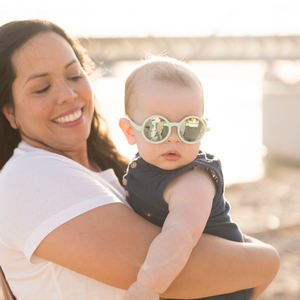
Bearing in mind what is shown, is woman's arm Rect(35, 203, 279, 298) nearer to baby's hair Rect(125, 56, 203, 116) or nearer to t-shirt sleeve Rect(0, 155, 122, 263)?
t-shirt sleeve Rect(0, 155, 122, 263)

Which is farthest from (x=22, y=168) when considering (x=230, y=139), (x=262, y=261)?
(x=230, y=139)

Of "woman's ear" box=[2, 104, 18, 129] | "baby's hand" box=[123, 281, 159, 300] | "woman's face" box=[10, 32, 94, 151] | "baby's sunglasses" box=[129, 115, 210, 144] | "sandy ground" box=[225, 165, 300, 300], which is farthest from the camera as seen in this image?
"sandy ground" box=[225, 165, 300, 300]

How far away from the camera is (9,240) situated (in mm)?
1449

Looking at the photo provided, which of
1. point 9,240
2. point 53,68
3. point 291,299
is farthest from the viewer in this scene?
point 291,299

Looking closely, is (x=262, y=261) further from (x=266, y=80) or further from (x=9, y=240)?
(x=266, y=80)

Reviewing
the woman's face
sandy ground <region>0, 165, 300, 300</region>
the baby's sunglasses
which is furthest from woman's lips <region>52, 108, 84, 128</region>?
sandy ground <region>0, 165, 300, 300</region>

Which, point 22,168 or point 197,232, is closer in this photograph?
point 197,232

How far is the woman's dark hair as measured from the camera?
189cm

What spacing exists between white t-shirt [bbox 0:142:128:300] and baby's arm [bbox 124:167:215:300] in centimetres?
30

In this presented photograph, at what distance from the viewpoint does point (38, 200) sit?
54.9 inches

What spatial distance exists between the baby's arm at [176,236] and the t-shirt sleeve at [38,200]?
302mm

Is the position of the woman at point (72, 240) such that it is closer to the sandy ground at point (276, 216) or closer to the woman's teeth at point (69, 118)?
the woman's teeth at point (69, 118)

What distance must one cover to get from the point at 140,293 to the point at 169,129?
0.62 metres

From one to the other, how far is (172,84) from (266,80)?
562 inches
